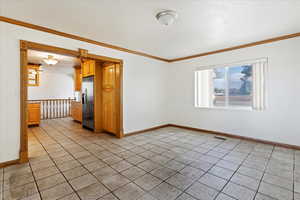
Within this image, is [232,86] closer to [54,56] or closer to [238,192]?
[238,192]

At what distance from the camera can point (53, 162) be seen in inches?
100.0

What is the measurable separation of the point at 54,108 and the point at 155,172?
24.7 feet

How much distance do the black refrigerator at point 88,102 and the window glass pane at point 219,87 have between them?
403 centimetres

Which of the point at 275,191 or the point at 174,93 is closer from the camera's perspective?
the point at 275,191

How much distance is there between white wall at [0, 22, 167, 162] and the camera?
7.77ft

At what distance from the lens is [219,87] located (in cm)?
437

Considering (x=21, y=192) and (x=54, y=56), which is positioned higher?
(x=54, y=56)

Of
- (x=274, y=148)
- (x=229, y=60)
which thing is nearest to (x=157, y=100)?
(x=229, y=60)

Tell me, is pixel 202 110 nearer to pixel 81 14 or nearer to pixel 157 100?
pixel 157 100

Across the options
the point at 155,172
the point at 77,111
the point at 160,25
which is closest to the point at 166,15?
the point at 160,25

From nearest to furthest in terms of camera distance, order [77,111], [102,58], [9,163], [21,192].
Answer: [21,192] → [9,163] → [102,58] → [77,111]

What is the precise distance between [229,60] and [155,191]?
12.7ft

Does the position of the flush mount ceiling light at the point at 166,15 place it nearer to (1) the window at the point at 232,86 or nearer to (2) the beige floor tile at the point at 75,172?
(1) the window at the point at 232,86

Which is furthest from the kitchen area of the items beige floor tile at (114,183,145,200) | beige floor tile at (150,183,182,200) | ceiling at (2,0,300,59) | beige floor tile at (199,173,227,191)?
beige floor tile at (199,173,227,191)
